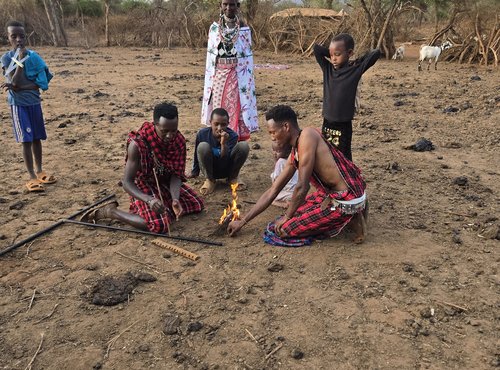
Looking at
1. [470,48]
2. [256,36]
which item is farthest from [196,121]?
[256,36]

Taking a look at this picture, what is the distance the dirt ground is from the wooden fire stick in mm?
52

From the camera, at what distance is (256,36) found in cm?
Answer: 1816

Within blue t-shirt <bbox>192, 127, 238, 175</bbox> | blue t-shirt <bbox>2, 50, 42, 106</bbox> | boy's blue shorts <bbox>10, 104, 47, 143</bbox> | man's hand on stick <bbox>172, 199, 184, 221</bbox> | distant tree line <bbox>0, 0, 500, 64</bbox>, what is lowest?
man's hand on stick <bbox>172, 199, 184, 221</bbox>

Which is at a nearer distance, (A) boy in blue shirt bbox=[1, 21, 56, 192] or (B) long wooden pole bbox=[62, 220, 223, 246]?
(B) long wooden pole bbox=[62, 220, 223, 246]

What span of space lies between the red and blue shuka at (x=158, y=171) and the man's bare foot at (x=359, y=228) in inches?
55.0

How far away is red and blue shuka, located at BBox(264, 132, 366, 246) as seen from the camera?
3156 millimetres

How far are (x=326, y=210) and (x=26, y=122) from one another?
3042 mm

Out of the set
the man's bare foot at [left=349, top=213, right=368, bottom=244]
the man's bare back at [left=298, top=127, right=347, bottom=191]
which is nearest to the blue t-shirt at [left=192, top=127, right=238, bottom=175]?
the man's bare back at [left=298, top=127, right=347, bottom=191]

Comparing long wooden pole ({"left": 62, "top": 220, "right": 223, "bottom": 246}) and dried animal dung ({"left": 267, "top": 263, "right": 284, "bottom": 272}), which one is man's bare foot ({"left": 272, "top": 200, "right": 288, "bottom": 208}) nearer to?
long wooden pole ({"left": 62, "top": 220, "right": 223, "bottom": 246})

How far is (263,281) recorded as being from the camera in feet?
9.55

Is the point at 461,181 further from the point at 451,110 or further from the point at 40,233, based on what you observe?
the point at 40,233

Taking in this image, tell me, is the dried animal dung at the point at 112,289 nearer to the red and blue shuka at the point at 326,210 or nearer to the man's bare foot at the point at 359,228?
the red and blue shuka at the point at 326,210

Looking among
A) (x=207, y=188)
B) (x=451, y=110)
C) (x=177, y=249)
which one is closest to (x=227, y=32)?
(x=207, y=188)

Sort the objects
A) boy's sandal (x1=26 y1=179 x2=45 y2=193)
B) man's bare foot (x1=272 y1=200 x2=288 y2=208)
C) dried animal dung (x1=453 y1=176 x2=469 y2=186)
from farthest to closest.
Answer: dried animal dung (x1=453 y1=176 x2=469 y2=186) → boy's sandal (x1=26 y1=179 x2=45 y2=193) → man's bare foot (x1=272 y1=200 x2=288 y2=208)
